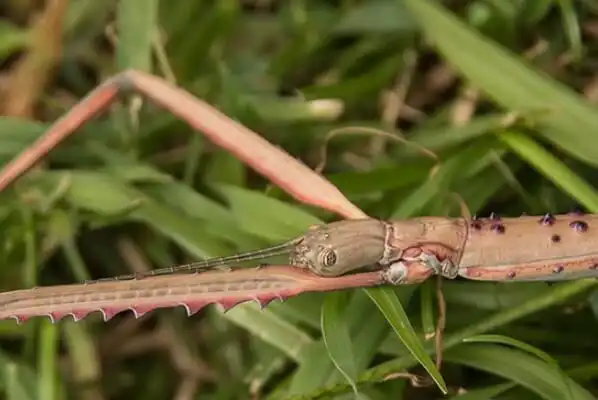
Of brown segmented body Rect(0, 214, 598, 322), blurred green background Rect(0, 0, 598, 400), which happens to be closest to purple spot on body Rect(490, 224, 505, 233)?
brown segmented body Rect(0, 214, 598, 322)

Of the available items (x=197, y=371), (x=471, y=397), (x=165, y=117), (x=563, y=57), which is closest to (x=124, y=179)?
(x=165, y=117)

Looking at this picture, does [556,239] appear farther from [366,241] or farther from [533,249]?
[366,241]

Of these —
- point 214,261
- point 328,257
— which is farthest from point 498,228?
point 214,261

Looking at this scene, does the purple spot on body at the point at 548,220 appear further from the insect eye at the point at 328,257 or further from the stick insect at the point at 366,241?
the insect eye at the point at 328,257

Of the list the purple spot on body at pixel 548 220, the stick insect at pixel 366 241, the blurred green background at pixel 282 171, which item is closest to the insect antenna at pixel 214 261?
the stick insect at pixel 366 241

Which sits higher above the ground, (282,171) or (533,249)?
(282,171)

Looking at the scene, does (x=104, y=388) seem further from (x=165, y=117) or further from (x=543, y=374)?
(x=543, y=374)
